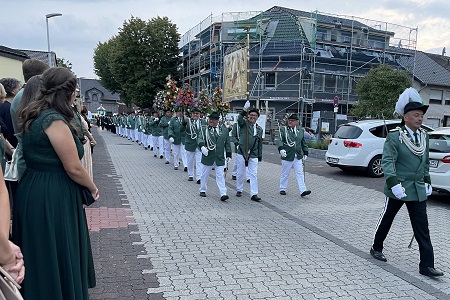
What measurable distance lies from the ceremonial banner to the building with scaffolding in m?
3.03

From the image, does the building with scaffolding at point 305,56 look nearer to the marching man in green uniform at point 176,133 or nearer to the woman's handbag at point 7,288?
the marching man in green uniform at point 176,133

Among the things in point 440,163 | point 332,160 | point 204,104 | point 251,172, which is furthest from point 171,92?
point 440,163

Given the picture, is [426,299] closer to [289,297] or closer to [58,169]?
[289,297]

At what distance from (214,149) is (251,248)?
3.45 m

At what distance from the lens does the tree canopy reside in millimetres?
41656

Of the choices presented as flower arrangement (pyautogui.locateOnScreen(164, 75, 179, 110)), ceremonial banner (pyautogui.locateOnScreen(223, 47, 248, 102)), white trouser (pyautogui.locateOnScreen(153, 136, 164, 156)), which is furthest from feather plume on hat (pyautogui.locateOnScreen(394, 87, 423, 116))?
ceremonial banner (pyautogui.locateOnScreen(223, 47, 248, 102))

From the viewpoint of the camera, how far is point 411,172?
4535 mm

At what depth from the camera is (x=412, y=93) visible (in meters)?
4.60

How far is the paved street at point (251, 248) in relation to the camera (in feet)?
13.0

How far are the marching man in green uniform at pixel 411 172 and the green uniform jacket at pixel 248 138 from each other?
13.2 feet

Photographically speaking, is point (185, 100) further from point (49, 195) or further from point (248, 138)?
point (49, 195)

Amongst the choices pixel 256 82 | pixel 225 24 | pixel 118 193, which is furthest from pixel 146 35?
pixel 118 193

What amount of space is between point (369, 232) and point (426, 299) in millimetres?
2354

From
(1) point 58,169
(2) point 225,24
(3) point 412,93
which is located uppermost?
(2) point 225,24
